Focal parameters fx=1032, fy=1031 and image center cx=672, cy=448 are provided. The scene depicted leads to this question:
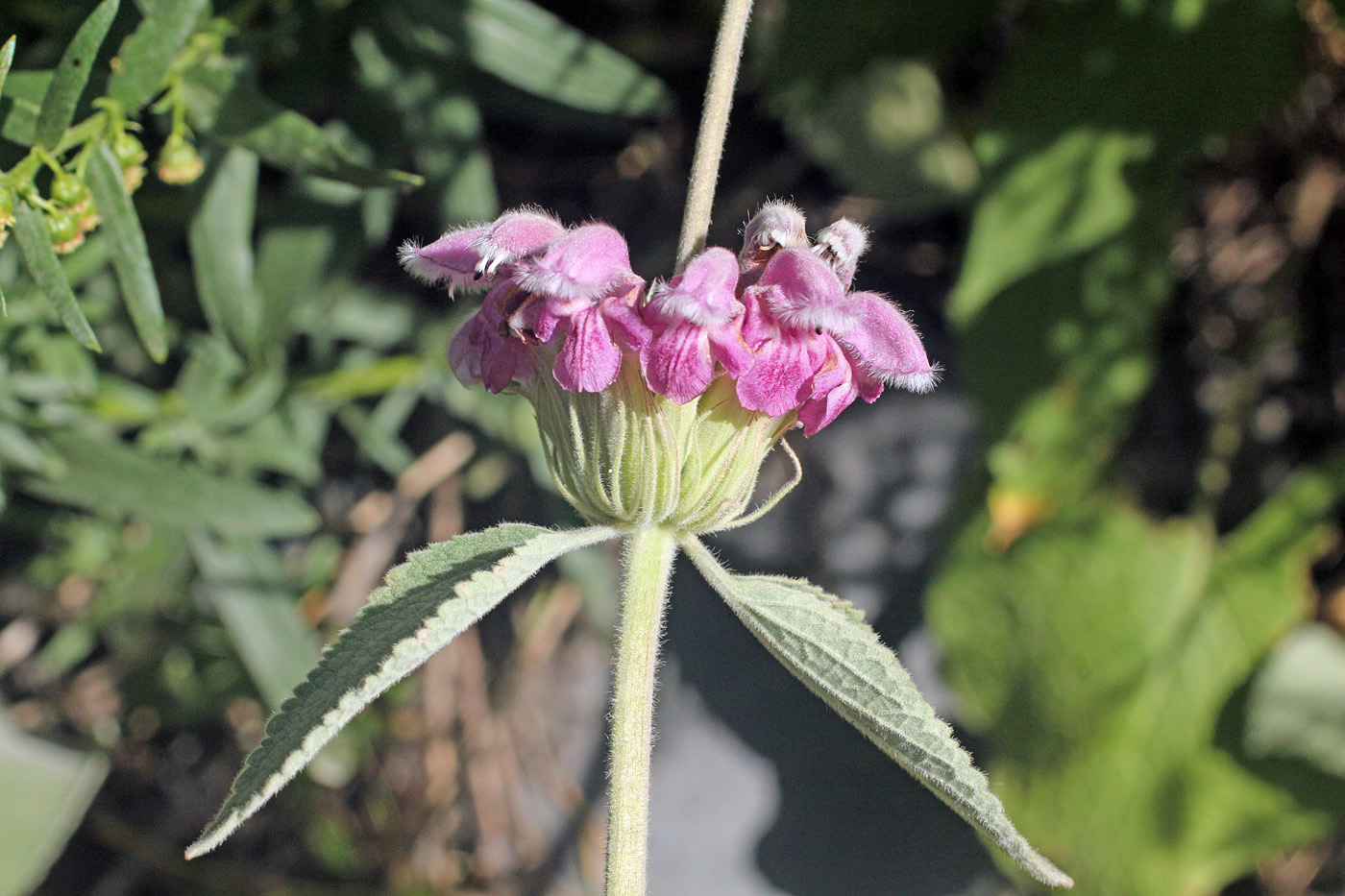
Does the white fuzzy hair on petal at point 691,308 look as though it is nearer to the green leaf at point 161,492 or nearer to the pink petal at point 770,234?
the pink petal at point 770,234

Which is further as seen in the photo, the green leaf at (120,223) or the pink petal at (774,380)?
the green leaf at (120,223)

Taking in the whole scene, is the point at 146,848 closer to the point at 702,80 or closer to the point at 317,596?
the point at 317,596

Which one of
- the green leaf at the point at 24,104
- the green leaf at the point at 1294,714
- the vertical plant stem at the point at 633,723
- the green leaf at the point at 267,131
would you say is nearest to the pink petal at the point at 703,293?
the vertical plant stem at the point at 633,723

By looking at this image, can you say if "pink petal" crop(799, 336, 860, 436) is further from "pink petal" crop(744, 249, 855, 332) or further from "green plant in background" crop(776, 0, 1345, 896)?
"green plant in background" crop(776, 0, 1345, 896)

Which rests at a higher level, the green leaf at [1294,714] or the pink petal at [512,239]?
the pink petal at [512,239]

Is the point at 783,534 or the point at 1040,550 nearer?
the point at 1040,550

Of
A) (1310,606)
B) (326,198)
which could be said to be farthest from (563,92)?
(1310,606)
